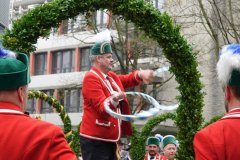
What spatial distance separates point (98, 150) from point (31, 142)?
336 cm

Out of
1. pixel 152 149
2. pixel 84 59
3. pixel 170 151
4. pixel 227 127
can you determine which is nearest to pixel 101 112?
pixel 227 127

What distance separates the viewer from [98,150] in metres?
6.21

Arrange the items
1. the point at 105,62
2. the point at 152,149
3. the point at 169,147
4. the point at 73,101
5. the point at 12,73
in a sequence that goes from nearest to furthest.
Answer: the point at 12,73
the point at 105,62
the point at 169,147
the point at 152,149
the point at 73,101

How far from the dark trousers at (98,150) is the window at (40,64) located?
38.0 meters

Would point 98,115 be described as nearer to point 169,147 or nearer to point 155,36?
point 155,36

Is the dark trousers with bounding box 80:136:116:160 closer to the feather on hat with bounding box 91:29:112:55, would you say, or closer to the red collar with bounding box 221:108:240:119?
the feather on hat with bounding box 91:29:112:55

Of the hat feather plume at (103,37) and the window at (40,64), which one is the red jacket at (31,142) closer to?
the hat feather plume at (103,37)

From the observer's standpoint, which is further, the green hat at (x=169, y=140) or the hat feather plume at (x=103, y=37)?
the green hat at (x=169, y=140)

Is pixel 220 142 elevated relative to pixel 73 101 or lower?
elevated

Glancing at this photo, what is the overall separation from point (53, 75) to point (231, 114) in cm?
3923

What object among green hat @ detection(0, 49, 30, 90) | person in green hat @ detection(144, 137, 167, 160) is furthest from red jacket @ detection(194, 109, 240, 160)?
person in green hat @ detection(144, 137, 167, 160)

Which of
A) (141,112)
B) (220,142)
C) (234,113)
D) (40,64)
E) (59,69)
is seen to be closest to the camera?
(220,142)

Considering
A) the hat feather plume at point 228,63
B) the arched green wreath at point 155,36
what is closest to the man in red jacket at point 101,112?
the arched green wreath at point 155,36

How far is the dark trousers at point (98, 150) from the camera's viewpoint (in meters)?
6.21
